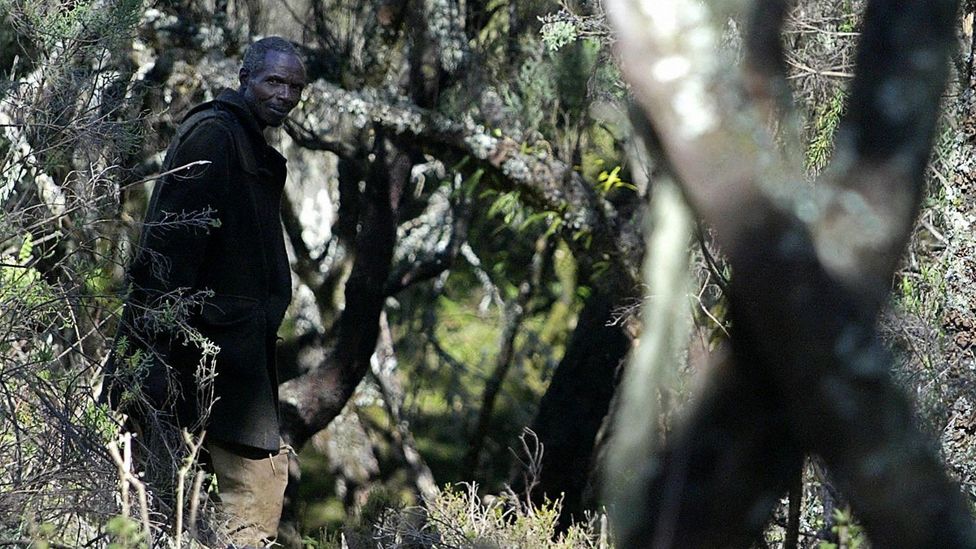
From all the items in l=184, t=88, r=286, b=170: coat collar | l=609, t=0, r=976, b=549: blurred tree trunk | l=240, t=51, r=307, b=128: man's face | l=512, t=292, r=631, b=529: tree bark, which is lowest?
l=609, t=0, r=976, b=549: blurred tree trunk

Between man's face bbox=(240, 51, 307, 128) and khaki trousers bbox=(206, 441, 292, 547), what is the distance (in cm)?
124

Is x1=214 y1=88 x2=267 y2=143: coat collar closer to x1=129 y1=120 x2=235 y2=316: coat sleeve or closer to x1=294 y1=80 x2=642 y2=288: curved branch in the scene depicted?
x1=129 y1=120 x2=235 y2=316: coat sleeve

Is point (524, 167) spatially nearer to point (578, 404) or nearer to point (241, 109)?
point (578, 404)

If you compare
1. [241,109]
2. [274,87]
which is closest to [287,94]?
[274,87]

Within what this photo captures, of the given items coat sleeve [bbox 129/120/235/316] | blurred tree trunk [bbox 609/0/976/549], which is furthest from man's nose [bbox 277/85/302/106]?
blurred tree trunk [bbox 609/0/976/549]

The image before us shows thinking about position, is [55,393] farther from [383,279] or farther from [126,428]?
[383,279]

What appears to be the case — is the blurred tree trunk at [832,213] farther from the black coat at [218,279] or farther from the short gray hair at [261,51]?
the short gray hair at [261,51]

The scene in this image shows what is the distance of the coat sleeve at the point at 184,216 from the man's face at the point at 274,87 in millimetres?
254

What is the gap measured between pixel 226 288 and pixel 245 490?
76 cm

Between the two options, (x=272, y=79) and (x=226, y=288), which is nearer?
(x=226, y=288)

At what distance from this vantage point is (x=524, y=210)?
370 inches

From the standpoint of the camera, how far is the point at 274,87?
5.27 meters

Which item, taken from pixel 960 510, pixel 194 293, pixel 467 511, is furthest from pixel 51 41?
pixel 960 510

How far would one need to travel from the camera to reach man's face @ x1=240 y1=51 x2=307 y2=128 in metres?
5.25
